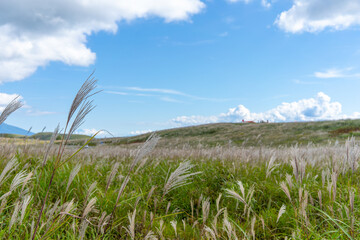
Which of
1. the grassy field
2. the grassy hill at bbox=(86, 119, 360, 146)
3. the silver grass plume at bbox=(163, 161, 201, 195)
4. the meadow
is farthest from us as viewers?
the grassy hill at bbox=(86, 119, 360, 146)

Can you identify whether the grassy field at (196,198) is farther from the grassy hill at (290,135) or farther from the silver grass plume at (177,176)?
the grassy hill at (290,135)

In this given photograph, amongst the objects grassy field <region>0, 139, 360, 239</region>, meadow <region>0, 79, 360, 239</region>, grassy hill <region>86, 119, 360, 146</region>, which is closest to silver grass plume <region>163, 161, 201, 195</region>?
meadow <region>0, 79, 360, 239</region>

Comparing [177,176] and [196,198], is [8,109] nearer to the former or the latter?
[177,176]

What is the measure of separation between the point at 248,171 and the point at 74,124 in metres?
4.09

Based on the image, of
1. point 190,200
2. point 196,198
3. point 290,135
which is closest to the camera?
point 190,200

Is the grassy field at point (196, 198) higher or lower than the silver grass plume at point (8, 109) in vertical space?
lower

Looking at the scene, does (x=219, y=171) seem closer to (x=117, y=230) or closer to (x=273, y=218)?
(x=273, y=218)

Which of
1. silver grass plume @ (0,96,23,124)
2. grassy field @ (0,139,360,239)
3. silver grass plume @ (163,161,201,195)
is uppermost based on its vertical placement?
silver grass plume @ (0,96,23,124)

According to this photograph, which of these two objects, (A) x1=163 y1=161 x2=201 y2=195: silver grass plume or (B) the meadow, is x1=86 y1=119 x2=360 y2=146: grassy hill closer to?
(B) the meadow

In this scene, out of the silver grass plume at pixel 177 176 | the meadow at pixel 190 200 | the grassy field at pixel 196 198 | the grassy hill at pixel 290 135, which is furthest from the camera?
the grassy hill at pixel 290 135

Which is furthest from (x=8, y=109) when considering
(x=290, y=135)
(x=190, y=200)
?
(x=290, y=135)

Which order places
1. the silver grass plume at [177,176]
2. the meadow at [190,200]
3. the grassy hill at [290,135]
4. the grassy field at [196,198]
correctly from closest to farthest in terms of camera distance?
the silver grass plume at [177,176] → the meadow at [190,200] → the grassy field at [196,198] → the grassy hill at [290,135]

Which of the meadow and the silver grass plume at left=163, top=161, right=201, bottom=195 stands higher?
the silver grass plume at left=163, top=161, right=201, bottom=195

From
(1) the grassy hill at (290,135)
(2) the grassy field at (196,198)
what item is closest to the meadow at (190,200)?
(2) the grassy field at (196,198)
